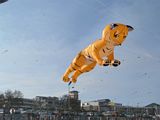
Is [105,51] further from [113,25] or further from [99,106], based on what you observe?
[99,106]

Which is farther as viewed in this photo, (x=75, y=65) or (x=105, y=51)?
(x=75, y=65)

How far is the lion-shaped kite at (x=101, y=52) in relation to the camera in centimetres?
1213

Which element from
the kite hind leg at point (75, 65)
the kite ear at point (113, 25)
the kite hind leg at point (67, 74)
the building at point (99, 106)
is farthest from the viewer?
the building at point (99, 106)

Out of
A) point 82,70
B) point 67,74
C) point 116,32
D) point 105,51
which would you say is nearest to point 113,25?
point 116,32

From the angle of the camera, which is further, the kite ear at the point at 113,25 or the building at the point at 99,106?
the building at the point at 99,106

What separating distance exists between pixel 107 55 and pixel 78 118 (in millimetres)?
40953

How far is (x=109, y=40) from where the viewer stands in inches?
491

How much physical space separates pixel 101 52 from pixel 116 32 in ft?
3.92

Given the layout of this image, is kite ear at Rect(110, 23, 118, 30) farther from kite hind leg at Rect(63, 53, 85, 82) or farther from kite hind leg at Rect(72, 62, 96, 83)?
kite hind leg at Rect(72, 62, 96, 83)

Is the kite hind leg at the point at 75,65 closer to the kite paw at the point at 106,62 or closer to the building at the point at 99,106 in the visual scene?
the kite paw at the point at 106,62

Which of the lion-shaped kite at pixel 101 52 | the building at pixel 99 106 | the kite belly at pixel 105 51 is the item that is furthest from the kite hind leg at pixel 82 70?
the building at pixel 99 106

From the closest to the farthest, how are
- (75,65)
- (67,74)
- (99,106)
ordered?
(75,65) → (67,74) → (99,106)

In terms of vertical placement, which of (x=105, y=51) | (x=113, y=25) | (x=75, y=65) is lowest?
(x=75, y=65)

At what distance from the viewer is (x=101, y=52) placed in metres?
13.1
